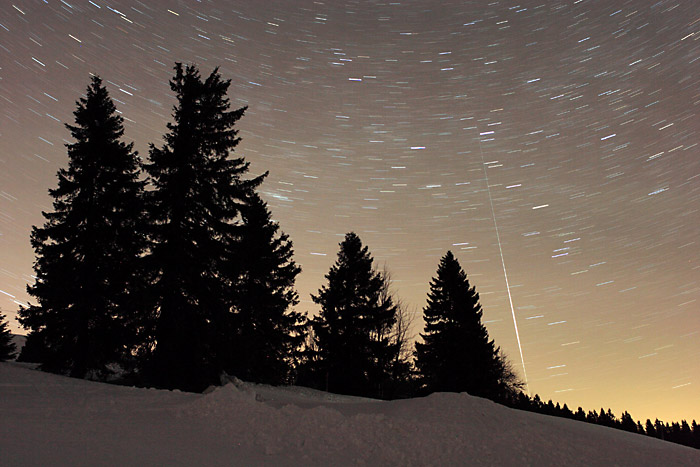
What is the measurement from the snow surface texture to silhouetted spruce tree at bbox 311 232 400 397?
1702 centimetres

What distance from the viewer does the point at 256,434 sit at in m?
8.91

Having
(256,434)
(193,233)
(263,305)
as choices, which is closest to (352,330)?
(263,305)

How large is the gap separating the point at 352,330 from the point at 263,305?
8198 mm

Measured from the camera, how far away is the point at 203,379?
54.7 ft

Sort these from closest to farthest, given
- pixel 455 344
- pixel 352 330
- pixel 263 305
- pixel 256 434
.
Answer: pixel 256 434
pixel 263 305
pixel 352 330
pixel 455 344

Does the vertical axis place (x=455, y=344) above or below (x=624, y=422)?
above

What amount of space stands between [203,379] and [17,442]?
34.8 feet

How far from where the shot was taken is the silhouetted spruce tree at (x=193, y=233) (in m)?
16.7

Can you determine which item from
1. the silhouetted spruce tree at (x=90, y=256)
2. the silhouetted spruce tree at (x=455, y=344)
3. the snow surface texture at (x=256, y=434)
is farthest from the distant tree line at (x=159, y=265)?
the silhouetted spruce tree at (x=455, y=344)

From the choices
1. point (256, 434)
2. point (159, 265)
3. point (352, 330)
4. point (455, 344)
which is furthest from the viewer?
point (455, 344)

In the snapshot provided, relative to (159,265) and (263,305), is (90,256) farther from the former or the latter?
(263,305)

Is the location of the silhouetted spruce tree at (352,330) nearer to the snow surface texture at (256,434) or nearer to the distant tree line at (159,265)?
the distant tree line at (159,265)

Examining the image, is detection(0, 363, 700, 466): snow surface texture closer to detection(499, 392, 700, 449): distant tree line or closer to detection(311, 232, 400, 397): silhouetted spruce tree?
detection(499, 392, 700, 449): distant tree line

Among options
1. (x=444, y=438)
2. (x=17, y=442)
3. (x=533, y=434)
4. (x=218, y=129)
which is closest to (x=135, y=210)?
(x=218, y=129)
